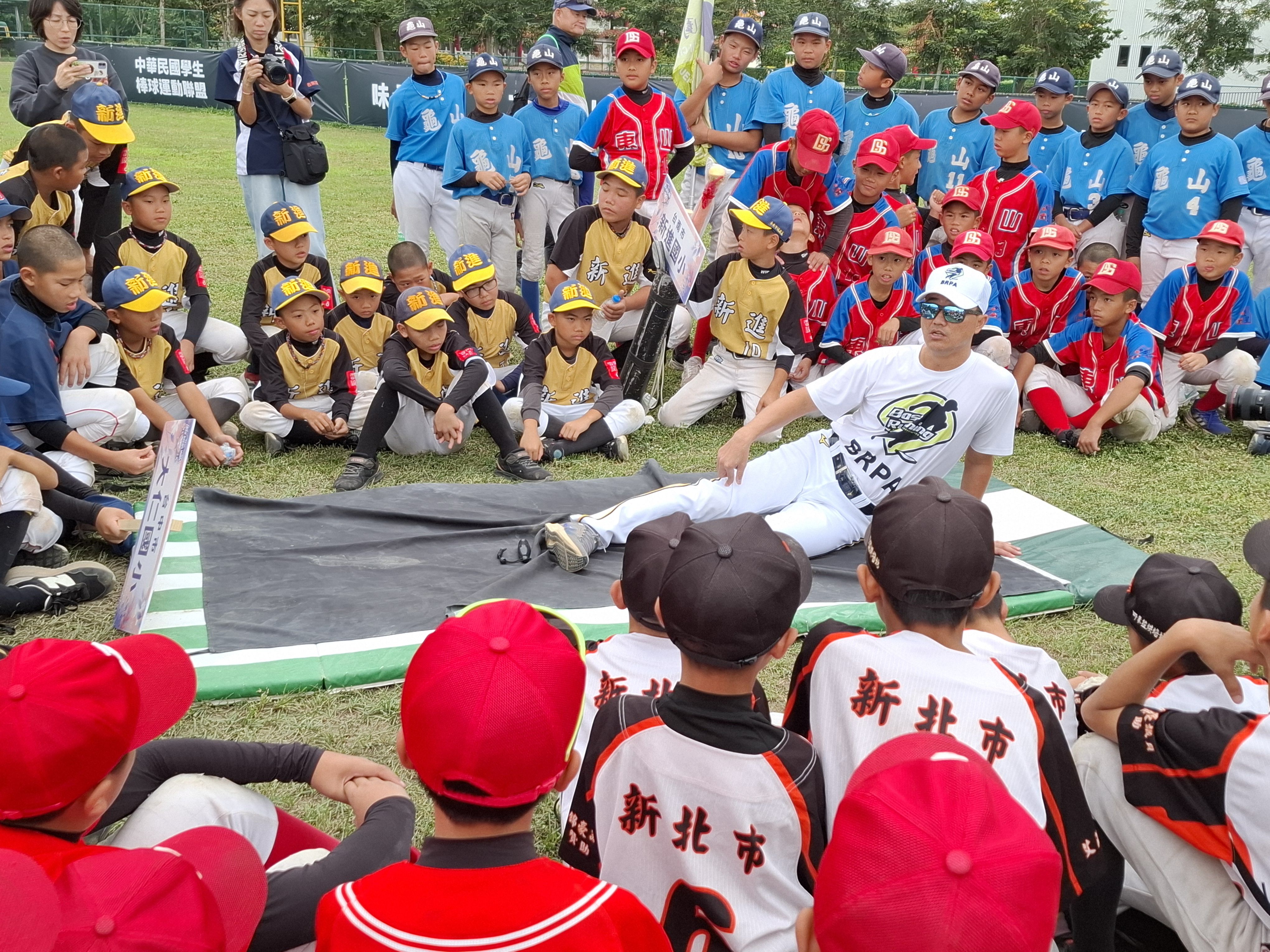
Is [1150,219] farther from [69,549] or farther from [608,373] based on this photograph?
[69,549]

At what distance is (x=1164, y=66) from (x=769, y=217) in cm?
404

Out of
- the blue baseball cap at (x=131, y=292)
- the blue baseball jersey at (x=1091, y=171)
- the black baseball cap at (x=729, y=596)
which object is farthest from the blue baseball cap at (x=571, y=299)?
the blue baseball jersey at (x=1091, y=171)

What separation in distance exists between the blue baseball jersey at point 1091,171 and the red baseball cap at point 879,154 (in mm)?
1868

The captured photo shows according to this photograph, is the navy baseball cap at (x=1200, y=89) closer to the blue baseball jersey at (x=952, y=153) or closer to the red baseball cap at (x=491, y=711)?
the blue baseball jersey at (x=952, y=153)

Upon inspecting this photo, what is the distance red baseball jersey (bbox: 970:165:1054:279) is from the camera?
741 cm

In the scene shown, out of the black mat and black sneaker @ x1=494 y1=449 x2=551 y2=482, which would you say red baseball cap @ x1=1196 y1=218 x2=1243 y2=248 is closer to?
the black mat

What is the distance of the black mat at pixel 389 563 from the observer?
3.95 meters

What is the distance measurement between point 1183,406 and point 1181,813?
5.72 m

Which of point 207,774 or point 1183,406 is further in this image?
point 1183,406

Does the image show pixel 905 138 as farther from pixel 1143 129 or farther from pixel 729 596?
pixel 729 596

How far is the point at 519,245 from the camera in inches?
323

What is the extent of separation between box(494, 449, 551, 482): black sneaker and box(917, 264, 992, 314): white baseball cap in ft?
7.62

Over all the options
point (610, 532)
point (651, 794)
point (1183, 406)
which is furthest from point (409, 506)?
point (1183, 406)

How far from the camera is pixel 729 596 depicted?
77.3 inches
